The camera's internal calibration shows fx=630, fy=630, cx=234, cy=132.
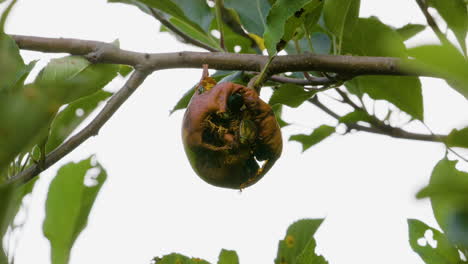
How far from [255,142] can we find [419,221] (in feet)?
1.29

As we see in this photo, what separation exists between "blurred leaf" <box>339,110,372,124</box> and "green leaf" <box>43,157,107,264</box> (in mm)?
744

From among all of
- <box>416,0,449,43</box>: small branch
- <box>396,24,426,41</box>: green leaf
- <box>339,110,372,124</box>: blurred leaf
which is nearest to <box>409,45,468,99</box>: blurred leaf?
<box>416,0,449,43</box>: small branch

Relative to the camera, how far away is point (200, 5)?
5.24 feet

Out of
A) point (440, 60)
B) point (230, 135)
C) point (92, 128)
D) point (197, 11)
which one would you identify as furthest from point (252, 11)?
point (440, 60)

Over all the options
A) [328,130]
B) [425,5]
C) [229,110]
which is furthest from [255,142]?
[328,130]

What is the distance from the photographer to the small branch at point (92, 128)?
1120mm

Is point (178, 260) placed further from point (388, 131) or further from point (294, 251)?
point (388, 131)

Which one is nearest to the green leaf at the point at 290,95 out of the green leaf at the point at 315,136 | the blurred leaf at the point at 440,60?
the green leaf at the point at 315,136

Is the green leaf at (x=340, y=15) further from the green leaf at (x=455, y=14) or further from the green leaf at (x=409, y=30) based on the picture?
the green leaf at (x=409, y=30)

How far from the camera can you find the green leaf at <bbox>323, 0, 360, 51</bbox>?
1331mm

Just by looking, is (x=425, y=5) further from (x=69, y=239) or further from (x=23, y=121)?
(x=23, y=121)

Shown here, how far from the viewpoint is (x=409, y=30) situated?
1.79 metres

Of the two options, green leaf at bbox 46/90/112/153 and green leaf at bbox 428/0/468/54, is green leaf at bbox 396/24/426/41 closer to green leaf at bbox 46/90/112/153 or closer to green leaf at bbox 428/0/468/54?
green leaf at bbox 428/0/468/54

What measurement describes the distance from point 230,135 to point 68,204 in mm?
323
